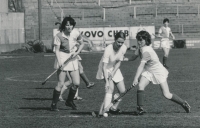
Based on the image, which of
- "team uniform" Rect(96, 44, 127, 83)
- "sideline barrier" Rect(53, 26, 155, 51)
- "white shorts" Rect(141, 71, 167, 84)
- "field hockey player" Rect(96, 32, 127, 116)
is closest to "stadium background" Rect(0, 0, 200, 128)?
"field hockey player" Rect(96, 32, 127, 116)

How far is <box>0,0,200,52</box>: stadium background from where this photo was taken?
45.3 meters

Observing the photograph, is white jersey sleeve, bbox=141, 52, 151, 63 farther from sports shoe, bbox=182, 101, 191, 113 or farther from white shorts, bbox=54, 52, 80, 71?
white shorts, bbox=54, 52, 80, 71

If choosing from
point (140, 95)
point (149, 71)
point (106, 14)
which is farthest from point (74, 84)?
point (106, 14)

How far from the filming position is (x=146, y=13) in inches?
1901

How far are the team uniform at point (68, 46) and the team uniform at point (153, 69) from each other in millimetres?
1583

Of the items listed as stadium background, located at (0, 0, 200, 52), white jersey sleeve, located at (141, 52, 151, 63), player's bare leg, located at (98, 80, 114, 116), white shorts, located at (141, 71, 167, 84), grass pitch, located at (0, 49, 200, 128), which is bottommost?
grass pitch, located at (0, 49, 200, 128)

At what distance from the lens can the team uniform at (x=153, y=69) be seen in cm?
1106

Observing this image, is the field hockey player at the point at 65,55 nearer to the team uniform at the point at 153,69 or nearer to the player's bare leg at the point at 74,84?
the player's bare leg at the point at 74,84

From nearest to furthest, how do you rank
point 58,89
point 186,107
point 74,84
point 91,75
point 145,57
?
point 145,57, point 186,107, point 58,89, point 74,84, point 91,75

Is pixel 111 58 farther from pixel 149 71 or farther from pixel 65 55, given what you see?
pixel 65 55

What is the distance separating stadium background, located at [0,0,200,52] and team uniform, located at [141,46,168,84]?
32.2m

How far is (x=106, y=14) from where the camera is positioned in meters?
48.1

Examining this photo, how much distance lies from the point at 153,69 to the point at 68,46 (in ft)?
6.47

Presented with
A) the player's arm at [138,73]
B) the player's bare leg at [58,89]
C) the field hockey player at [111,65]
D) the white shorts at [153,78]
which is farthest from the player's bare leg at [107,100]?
the player's bare leg at [58,89]
